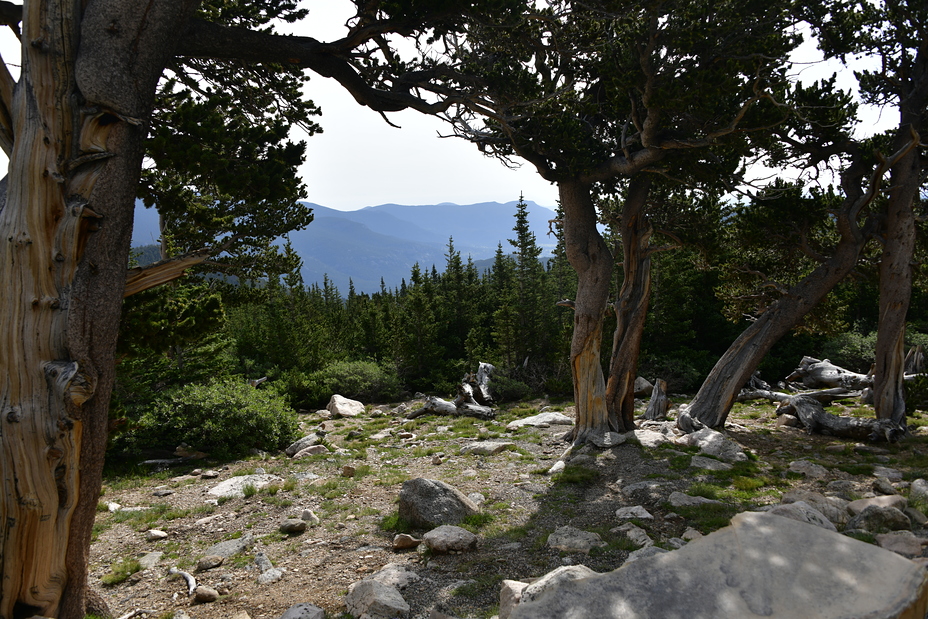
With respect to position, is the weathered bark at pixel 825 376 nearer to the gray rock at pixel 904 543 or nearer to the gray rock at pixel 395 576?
the gray rock at pixel 904 543

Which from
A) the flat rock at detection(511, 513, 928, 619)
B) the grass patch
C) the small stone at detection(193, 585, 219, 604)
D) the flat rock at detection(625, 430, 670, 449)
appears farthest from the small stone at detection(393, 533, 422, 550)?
the flat rock at detection(625, 430, 670, 449)

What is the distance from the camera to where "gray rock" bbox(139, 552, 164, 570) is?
239 inches

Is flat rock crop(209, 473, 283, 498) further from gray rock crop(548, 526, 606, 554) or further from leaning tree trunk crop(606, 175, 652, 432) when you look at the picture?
leaning tree trunk crop(606, 175, 652, 432)

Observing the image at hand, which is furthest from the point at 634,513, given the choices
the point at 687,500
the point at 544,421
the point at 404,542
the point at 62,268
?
the point at 544,421

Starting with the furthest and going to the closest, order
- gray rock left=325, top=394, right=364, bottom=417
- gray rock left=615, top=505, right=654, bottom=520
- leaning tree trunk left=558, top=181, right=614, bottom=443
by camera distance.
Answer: gray rock left=325, top=394, right=364, bottom=417 → leaning tree trunk left=558, top=181, right=614, bottom=443 → gray rock left=615, top=505, right=654, bottom=520

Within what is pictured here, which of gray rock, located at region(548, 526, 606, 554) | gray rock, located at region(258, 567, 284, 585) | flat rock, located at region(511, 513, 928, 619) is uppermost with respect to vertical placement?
flat rock, located at region(511, 513, 928, 619)

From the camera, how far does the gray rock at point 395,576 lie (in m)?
4.99

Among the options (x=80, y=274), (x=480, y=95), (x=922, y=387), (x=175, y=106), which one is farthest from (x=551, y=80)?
(x=922, y=387)

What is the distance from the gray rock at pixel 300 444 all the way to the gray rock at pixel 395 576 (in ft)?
24.3

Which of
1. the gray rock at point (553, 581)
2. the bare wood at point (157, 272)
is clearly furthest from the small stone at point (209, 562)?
the gray rock at point (553, 581)

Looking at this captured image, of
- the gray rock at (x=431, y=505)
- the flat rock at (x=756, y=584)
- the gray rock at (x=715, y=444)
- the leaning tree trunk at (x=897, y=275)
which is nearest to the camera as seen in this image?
the flat rock at (x=756, y=584)

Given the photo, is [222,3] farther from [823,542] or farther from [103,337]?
[823,542]

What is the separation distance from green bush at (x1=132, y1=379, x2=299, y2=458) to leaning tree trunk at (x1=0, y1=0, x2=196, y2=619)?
299 inches

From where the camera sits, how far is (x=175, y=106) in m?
6.45
